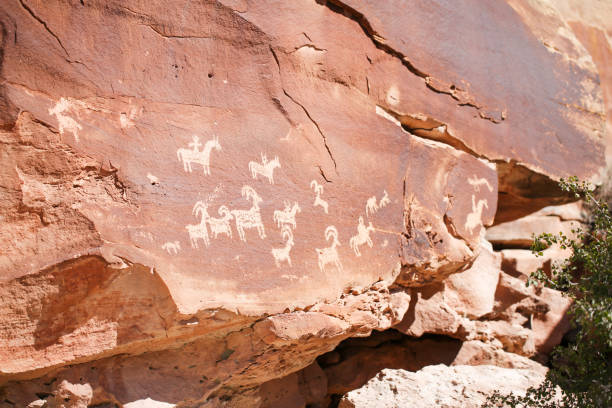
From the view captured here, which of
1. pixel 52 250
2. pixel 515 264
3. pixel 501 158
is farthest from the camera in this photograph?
pixel 515 264

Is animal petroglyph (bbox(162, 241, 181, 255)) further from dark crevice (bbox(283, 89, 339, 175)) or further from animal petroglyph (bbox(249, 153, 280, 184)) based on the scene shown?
dark crevice (bbox(283, 89, 339, 175))

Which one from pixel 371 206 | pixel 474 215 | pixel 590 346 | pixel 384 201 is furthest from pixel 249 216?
pixel 590 346

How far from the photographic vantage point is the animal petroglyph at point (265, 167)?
258cm

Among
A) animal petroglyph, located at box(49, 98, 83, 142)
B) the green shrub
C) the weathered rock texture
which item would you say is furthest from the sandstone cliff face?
the green shrub

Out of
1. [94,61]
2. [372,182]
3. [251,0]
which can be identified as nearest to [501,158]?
[372,182]

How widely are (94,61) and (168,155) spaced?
1.59 ft

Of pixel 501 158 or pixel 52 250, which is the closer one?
pixel 52 250

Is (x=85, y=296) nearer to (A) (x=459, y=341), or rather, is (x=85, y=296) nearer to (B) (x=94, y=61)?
(B) (x=94, y=61)

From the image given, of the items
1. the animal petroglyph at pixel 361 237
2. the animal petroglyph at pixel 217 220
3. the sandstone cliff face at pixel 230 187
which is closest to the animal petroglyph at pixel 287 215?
the sandstone cliff face at pixel 230 187

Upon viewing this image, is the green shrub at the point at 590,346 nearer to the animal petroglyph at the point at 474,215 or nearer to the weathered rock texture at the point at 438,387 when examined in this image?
the weathered rock texture at the point at 438,387

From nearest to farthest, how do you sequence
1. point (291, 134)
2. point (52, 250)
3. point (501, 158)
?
point (52, 250), point (291, 134), point (501, 158)

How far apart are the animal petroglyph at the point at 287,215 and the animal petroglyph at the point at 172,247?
0.49m

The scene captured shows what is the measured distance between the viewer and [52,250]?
2.15 m

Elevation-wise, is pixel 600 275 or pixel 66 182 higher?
pixel 600 275
